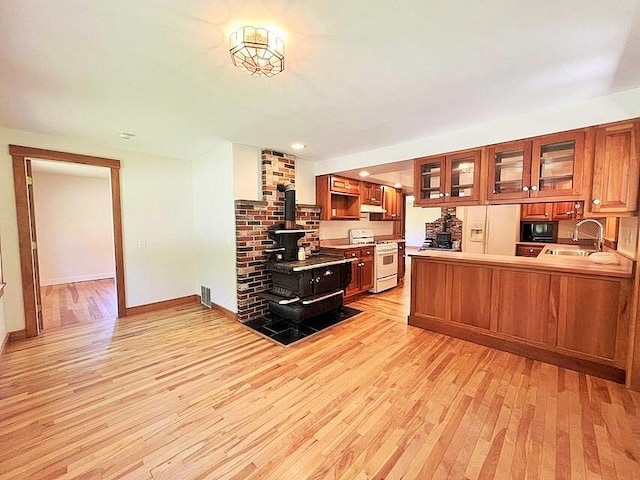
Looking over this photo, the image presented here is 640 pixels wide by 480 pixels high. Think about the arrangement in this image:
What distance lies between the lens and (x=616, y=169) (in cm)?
234

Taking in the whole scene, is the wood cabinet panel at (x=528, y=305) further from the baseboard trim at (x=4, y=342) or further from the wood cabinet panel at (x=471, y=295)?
the baseboard trim at (x=4, y=342)

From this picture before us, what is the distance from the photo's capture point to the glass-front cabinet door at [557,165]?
251 centimetres

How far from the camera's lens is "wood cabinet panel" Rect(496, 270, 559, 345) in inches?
106

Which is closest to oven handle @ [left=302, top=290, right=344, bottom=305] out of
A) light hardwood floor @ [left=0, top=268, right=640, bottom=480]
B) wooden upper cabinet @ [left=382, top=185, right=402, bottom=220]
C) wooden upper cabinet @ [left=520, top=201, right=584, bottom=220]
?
light hardwood floor @ [left=0, top=268, right=640, bottom=480]

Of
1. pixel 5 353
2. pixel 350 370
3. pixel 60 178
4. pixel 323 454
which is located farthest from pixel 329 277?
pixel 60 178

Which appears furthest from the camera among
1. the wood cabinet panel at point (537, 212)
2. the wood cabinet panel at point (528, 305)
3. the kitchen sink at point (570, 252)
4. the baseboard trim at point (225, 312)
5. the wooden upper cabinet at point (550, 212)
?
the wood cabinet panel at point (537, 212)

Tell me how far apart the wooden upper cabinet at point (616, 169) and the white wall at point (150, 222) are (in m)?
5.19

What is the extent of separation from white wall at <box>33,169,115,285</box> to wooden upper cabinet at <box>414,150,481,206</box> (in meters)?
5.94

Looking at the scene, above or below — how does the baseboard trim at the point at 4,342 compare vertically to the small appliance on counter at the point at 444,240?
below

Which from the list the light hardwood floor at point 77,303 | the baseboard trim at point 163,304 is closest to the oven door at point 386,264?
the baseboard trim at point 163,304

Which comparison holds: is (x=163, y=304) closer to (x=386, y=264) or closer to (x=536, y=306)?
(x=386, y=264)

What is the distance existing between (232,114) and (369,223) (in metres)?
4.08

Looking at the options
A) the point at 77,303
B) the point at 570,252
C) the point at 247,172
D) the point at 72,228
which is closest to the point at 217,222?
the point at 247,172

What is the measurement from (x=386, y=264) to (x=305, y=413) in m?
3.76
